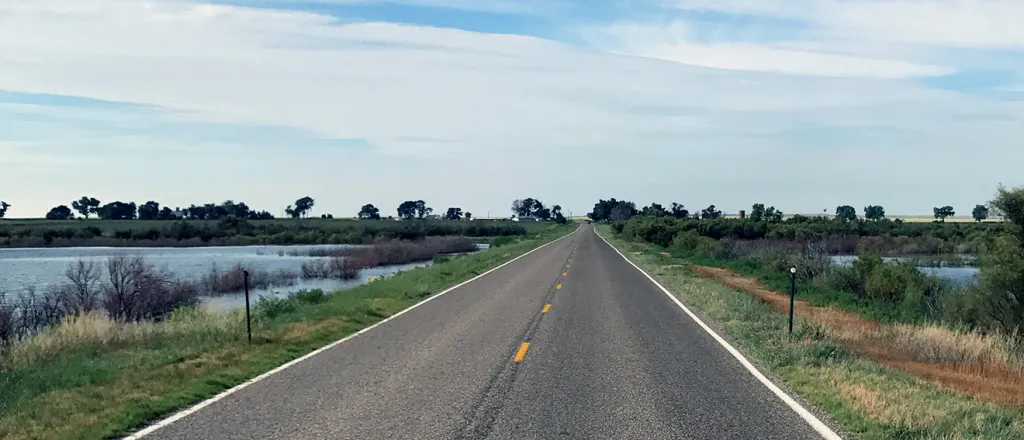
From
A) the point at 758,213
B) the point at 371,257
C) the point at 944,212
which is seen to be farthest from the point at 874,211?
the point at 371,257

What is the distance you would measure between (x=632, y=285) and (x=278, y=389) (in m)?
18.2

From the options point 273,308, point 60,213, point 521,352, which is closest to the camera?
point 521,352

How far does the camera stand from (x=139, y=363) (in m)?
11.6

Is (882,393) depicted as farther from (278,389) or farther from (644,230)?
(644,230)

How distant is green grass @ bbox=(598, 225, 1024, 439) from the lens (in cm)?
744

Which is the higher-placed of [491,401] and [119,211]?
[119,211]

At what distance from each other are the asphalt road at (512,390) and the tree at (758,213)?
9177cm

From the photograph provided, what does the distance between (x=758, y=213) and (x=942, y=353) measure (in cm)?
10047

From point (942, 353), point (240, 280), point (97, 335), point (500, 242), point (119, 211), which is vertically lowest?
point (942, 353)

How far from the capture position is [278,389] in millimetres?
9766

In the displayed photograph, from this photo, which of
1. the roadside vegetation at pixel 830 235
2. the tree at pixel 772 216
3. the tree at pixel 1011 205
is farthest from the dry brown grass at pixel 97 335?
the tree at pixel 772 216

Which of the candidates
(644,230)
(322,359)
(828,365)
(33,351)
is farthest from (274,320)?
(644,230)

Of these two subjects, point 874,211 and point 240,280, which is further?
point 874,211

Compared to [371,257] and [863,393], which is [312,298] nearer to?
[863,393]
